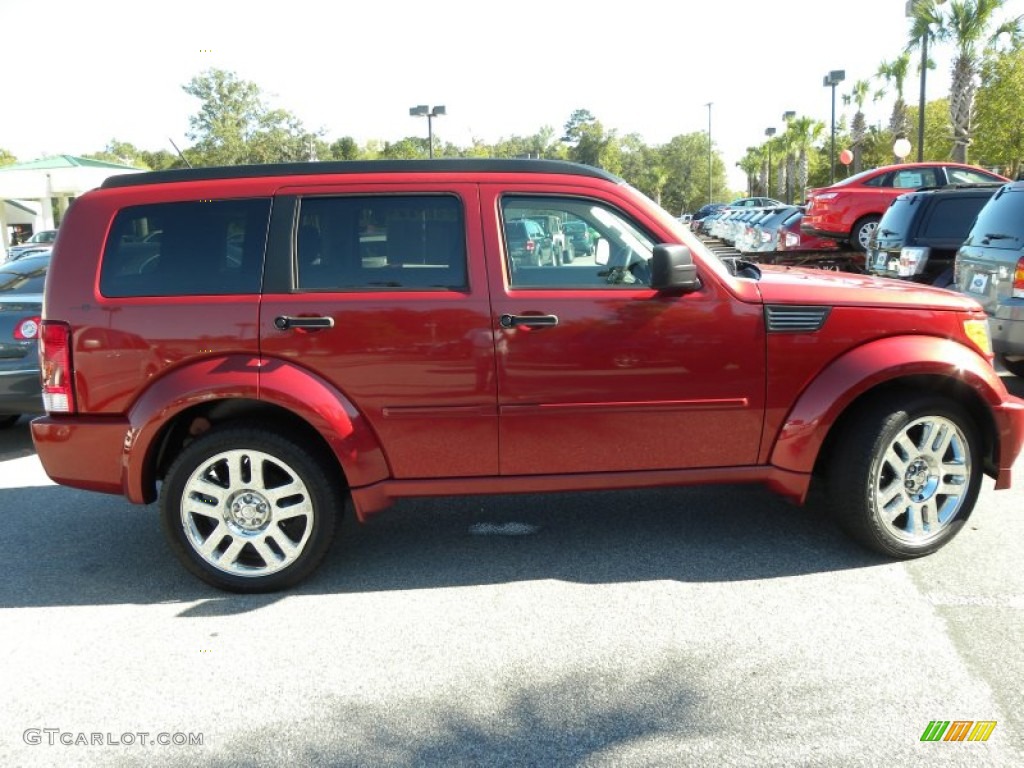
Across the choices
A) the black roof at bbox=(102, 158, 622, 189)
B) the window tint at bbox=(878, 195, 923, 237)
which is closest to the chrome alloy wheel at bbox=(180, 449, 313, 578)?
the black roof at bbox=(102, 158, 622, 189)

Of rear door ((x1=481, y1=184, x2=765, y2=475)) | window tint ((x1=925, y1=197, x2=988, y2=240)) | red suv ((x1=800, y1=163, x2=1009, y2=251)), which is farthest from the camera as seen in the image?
red suv ((x1=800, y1=163, x2=1009, y2=251))

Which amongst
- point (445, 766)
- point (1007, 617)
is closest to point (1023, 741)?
point (1007, 617)

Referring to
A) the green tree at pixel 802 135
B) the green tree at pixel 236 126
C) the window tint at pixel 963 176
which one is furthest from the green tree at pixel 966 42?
the green tree at pixel 236 126

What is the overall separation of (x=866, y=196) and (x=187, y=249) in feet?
43.0

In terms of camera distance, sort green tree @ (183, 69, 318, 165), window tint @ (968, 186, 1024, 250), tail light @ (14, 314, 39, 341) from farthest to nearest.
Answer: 1. green tree @ (183, 69, 318, 165)
2. window tint @ (968, 186, 1024, 250)
3. tail light @ (14, 314, 39, 341)

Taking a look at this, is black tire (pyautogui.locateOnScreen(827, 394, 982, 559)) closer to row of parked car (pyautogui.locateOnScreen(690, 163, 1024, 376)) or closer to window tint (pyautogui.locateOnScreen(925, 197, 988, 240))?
row of parked car (pyautogui.locateOnScreen(690, 163, 1024, 376))

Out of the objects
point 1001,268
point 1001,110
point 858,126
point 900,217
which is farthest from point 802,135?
point 1001,268

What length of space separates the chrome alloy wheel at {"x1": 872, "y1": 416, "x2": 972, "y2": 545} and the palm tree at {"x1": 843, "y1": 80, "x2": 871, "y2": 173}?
48.1 meters

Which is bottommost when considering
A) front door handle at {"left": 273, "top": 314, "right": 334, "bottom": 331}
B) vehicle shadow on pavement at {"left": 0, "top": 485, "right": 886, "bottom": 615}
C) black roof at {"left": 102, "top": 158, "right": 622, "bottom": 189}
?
vehicle shadow on pavement at {"left": 0, "top": 485, "right": 886, "bottom": 615}

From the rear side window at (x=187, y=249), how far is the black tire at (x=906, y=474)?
114 inches

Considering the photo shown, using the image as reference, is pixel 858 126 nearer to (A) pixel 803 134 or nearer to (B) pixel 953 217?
(A) pixel 803 134

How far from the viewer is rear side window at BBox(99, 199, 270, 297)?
375cm

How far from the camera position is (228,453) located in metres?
3.75

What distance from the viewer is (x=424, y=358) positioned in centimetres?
370
